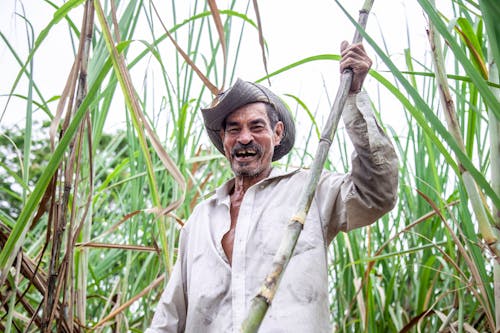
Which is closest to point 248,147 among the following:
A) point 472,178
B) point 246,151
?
point 246,151

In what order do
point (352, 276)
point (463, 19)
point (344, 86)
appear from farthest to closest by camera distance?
1. point (352, 276)
2. point (463, 19)
3. point (344, 86)

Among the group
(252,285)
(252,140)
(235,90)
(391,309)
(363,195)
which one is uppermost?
(235,90)

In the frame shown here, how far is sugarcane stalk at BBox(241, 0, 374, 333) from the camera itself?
1.93ft

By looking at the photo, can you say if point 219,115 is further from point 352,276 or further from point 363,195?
point 352,276

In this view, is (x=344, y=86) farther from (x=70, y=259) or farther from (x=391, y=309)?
(x=391, y=309)

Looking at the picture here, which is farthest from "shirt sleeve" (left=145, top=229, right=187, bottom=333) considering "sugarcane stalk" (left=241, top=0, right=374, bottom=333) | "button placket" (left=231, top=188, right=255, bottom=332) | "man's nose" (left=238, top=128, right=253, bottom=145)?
"sugarcane stalk" (left=241, top=0, right=374, bottom=333)

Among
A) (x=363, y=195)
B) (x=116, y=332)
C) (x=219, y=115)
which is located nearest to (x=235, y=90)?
(x=219, y=115)

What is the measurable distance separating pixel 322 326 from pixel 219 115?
1.72 feet

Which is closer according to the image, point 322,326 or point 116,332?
point 322,326

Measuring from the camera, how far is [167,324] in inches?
55.5

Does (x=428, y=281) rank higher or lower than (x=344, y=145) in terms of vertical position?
lower

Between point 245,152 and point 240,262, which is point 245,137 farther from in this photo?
point 240,262

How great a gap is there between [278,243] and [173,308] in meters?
0.29

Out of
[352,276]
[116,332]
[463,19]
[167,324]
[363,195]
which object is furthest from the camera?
[352,276]
